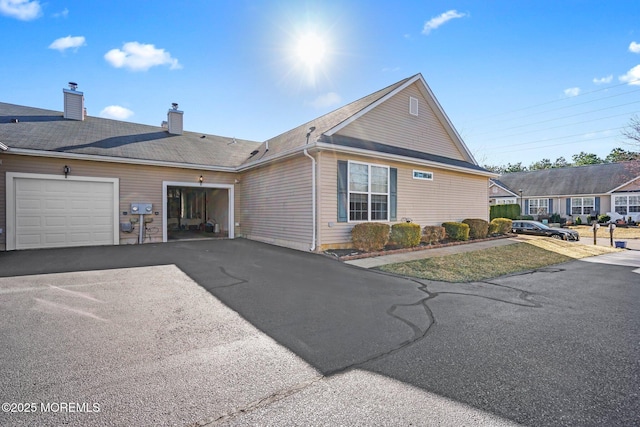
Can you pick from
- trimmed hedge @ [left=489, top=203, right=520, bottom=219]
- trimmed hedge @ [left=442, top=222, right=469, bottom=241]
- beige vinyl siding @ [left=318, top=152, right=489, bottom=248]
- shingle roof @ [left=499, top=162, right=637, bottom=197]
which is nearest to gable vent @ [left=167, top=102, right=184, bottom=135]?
beige vinyl siding @ [left=318, top=152, right=489, bottom=248]

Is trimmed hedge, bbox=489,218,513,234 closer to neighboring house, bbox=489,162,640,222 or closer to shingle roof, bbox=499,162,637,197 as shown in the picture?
neighboring house, bbox=489,162,640,222

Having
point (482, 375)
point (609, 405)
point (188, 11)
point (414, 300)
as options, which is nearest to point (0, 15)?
point (188, 11)

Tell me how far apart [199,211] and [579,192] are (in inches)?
1346

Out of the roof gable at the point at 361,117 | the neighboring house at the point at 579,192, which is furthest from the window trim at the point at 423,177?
the neighboring house at the point at 579,192

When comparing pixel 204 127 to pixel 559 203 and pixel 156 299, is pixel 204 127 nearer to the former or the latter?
pixel 156 299

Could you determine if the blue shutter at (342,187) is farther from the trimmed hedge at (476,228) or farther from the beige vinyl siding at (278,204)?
the trimmed hedge at (476,228)

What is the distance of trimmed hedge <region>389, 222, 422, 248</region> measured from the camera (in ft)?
33.9

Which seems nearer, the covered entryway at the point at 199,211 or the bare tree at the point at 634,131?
the covered entryway at the point at 199,211

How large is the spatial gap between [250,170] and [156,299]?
8889mm

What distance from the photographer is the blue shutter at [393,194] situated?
11.1 metres

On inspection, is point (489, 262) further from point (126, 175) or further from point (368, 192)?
point (126, 175)

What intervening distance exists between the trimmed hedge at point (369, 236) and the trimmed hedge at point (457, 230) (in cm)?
426

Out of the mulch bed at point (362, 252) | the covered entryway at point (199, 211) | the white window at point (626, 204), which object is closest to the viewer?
the mulch bed at point (362, 252)

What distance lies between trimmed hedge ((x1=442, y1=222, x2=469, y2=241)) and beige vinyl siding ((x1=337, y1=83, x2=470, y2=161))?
3.51m
